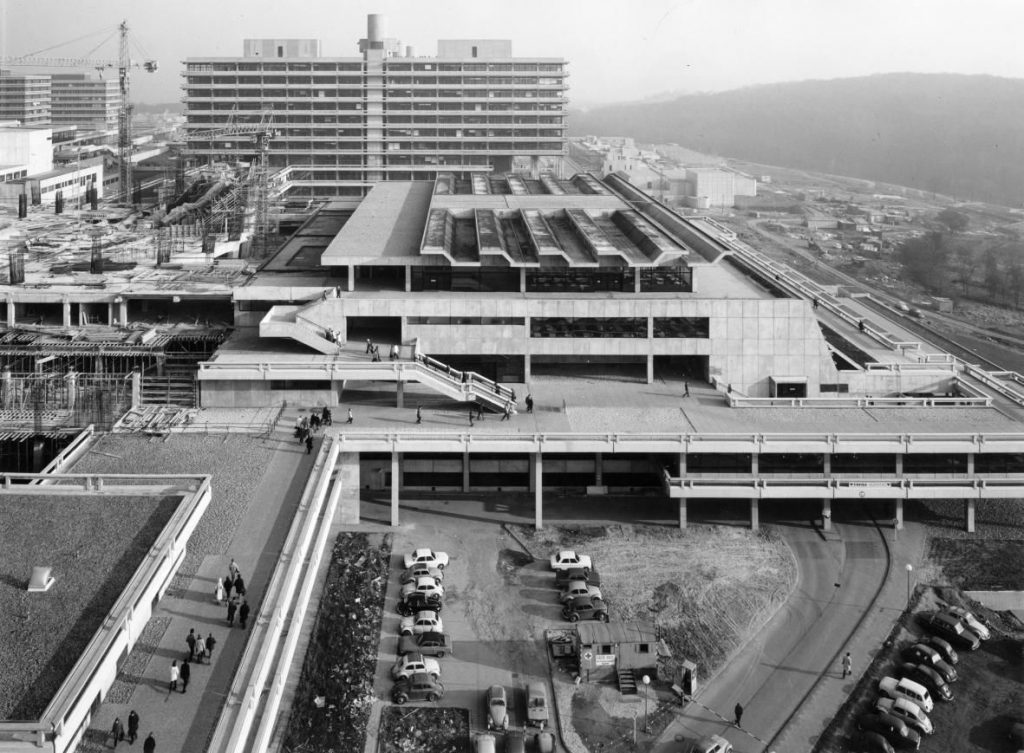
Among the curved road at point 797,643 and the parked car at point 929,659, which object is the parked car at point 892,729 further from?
the parked car at point 929,659

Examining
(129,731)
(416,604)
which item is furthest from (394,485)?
(129,731)

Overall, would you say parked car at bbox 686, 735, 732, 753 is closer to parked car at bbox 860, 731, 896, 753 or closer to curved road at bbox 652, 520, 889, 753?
curved road at bbox 652, 520, 889, 753

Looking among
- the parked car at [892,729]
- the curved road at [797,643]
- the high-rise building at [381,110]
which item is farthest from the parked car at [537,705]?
the high-rise building at [381,110]

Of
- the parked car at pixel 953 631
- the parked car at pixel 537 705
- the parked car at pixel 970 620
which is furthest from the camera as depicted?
the parked car at pixel 970 620

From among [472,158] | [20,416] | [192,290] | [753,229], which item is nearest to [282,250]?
[192,290]

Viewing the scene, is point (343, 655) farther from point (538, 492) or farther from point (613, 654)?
point (538, 492)

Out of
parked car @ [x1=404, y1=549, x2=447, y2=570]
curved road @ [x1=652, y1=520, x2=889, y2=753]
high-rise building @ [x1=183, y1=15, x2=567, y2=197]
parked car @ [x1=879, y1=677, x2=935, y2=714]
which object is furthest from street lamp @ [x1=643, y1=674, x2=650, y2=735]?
high-rise building @ [x1=183, y1=15, x2=567, y2=197]

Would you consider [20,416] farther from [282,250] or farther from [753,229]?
[753,229]
